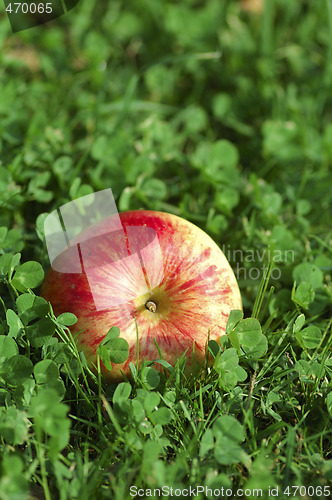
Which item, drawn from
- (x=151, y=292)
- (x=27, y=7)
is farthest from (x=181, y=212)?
(x=27, y=7)

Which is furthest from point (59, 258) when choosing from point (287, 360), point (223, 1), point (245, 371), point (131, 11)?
point (223, 1)

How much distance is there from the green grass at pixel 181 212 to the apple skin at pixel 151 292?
7 centimetres

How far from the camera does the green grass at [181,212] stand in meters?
1.60

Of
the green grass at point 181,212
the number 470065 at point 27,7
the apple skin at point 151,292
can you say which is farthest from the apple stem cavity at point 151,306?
the number 470065 at point 27,7

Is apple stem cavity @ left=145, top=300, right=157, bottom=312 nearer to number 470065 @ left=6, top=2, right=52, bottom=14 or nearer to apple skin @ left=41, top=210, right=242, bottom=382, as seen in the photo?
apple skin @ left=41, top=210, right=242, bottom=382

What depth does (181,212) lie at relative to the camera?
2492mm

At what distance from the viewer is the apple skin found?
1797mm

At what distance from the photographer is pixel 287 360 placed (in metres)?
1.98

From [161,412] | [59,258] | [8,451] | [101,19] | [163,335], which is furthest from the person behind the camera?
[101,19]

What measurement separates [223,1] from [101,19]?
95cm

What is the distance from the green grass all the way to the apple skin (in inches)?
2.7

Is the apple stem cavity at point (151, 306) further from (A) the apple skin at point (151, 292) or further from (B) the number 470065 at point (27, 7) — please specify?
(B) the number 470065 at point (27, 7)

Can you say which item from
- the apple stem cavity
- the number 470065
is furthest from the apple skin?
the number 470065

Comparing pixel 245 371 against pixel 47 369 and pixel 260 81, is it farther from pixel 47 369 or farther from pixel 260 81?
pixel 260 81
